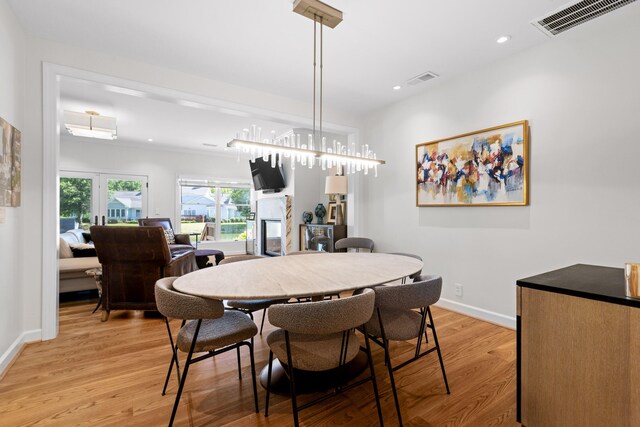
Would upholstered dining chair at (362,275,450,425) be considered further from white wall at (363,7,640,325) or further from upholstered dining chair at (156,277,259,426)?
white wall at (363,7,640,325)

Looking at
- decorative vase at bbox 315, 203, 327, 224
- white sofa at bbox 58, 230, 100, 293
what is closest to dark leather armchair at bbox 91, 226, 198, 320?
white sofa at bbox 58, 230, 100, 293

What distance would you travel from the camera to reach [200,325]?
1.66m

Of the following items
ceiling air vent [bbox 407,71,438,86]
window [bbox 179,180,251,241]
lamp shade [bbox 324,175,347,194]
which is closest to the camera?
ceiling air vent [bbox 407,71,438,86]

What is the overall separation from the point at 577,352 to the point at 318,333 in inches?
44.6

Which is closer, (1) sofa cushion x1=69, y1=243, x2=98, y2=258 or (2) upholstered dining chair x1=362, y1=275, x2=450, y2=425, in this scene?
(2) upholstered dining chair x1=362, y1=275, x2=450, y2=425

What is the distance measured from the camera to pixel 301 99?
4.06 m

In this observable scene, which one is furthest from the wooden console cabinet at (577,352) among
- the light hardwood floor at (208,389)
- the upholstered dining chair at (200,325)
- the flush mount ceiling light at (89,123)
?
the flush mount ceiling light at (89,123)

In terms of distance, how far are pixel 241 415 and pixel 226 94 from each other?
3.21m

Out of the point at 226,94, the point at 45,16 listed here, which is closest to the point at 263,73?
the point at 226,94

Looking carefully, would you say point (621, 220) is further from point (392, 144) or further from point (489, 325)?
point (392, 144)

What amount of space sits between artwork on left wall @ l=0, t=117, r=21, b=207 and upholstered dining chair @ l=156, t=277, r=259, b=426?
4.72 feet

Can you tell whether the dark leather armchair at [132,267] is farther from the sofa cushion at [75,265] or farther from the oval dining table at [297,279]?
the oval dining table at [297,279]

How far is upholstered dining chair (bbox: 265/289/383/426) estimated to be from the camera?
135 centimetres

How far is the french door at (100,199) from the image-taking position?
6137 millimetres
